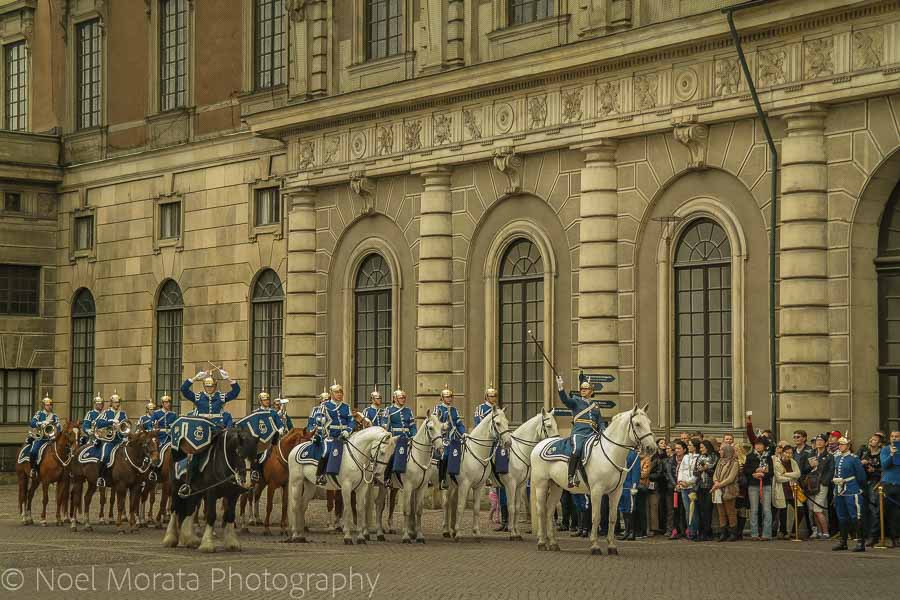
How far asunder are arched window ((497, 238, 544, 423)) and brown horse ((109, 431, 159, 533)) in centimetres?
929

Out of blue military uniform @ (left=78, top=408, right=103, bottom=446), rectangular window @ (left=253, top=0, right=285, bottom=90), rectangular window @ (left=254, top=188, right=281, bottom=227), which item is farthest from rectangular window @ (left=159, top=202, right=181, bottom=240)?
blue military uniform @ (left=78, top=408, right=103, bottom=446)

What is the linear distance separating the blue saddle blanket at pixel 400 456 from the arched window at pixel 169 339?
1963cm

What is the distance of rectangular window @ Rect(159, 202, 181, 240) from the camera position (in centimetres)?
4819

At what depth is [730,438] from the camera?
29422 mm

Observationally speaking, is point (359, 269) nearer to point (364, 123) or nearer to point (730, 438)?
point (364, 123)

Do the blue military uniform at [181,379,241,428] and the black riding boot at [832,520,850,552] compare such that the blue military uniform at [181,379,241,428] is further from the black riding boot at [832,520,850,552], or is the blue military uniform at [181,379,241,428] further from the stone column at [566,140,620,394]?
the black riding boot at [832,520,850,552]

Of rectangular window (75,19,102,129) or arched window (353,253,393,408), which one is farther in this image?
rectangular window (75,19,102,129)

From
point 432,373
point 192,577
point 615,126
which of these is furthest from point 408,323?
point 192,577

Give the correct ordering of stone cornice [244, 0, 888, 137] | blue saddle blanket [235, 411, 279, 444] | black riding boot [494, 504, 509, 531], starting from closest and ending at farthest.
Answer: blue saddle blanket [235, 411, 279, 444], stone cornice [244, 0, 888, 137], black riding boot [494, 504, 509, 531]

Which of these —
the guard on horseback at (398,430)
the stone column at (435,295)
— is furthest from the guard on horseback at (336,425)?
the stone column at (435,295)

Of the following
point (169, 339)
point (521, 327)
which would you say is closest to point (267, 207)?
point (169, 339)

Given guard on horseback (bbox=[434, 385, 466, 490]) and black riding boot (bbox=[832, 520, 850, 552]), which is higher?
guard on horseback (bbox=[434, 385, 466, 490])

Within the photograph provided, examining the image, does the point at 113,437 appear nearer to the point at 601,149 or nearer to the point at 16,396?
the point at 601,149

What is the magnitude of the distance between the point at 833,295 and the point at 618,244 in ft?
18.3
